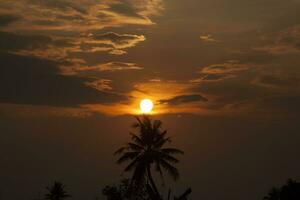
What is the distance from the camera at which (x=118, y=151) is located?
55625mm

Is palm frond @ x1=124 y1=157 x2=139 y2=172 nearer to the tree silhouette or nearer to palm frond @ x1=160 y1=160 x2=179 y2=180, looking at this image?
palm frond @ x1=160 y1=160 x2=179 y2=180

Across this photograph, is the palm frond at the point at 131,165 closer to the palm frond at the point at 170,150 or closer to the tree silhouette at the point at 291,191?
the palm frond at the point at 170,150

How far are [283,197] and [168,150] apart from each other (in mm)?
18656

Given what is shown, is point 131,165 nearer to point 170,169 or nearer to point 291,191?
point 170,169

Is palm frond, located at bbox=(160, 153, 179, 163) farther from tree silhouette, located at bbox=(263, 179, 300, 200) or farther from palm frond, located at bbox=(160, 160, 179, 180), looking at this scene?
tree silhouette, located at bbox=(263, 179, 300, 200)

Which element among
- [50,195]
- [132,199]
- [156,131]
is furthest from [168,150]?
[50,195]

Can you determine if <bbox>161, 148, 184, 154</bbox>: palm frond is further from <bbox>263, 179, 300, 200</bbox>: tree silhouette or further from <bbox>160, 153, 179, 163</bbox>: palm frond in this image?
<bbox>263, 179, 300, 200</bbox>: tree silhouette

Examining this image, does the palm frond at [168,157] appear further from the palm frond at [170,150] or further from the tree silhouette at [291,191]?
the tree silhouette at [291,191]

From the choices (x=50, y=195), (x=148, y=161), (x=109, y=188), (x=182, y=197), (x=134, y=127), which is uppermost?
(x=50, y=195)

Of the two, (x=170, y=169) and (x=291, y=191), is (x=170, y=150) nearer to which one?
(x=170, y=169)

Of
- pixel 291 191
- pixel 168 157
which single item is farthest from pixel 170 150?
pixel 291 191

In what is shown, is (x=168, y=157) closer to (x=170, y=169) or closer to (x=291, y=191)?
(x=170, y=169)

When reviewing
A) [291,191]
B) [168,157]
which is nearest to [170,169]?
[168,157]

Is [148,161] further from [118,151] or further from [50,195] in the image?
[50,195]
